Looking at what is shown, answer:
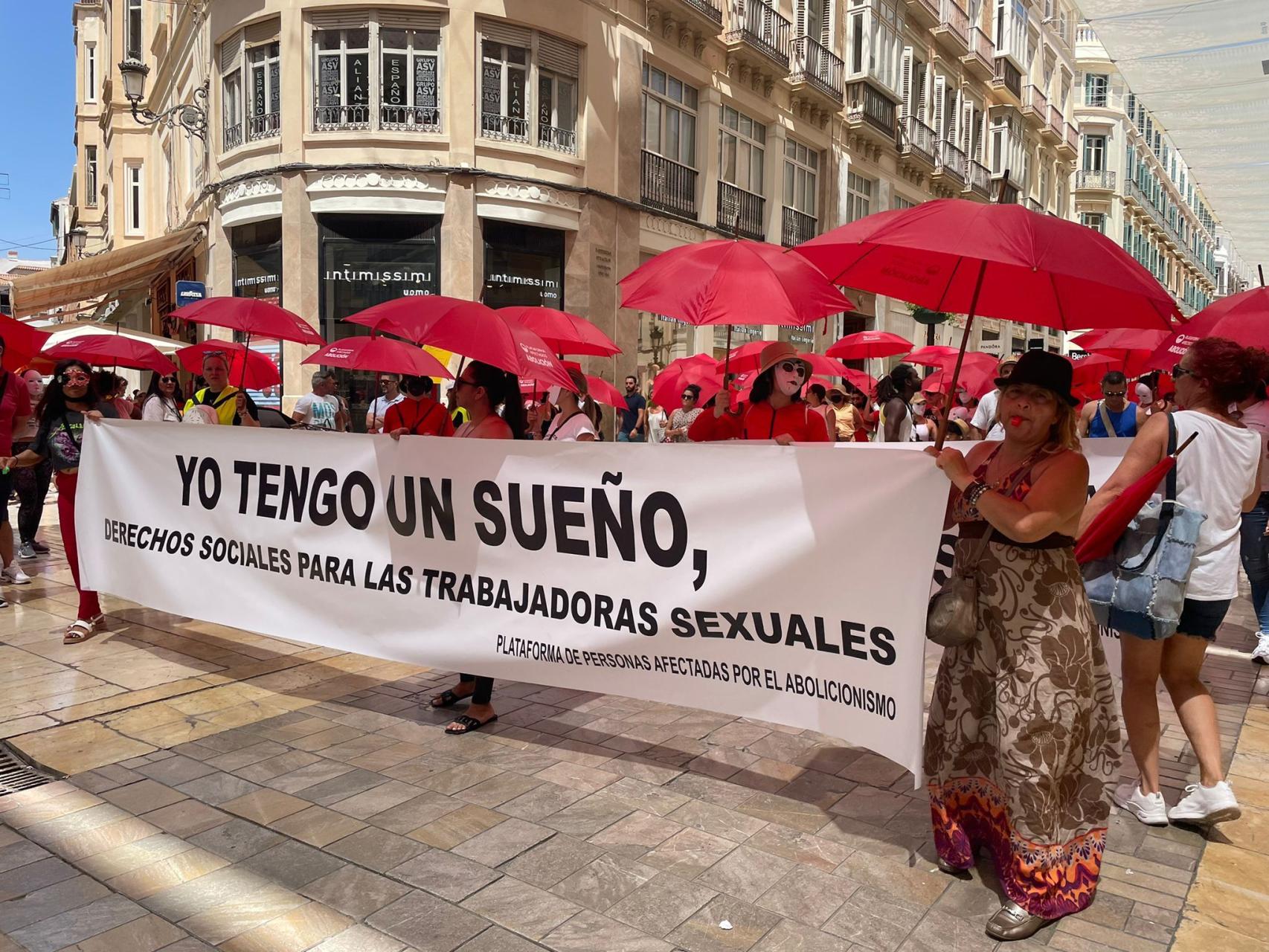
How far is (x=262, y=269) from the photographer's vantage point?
705 inches

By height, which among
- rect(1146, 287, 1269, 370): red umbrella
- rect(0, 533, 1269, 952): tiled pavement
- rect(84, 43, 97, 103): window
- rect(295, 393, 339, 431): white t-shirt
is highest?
rect(84, 43, 97, 103): window

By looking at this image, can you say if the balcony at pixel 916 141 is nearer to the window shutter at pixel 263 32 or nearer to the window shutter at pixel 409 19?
the window shutter at pixel 409 19

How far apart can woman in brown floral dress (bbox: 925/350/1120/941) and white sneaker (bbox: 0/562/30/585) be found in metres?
8.23

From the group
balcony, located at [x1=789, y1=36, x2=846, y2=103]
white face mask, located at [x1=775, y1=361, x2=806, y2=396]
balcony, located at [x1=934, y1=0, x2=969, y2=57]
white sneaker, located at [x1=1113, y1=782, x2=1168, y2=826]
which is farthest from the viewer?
balcony, located at [x1=934, y1=0, x2=969, y2=57]

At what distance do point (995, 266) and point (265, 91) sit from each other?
55.2 ft

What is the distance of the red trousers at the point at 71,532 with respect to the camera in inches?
265

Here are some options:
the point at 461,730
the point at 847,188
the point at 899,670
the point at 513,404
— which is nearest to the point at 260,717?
the point at 461,730

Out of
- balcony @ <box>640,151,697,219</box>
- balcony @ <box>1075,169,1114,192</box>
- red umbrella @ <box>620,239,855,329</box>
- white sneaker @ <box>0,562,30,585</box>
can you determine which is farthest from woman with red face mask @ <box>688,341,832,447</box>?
balcony @ <box>1075,169,1114,192</box>

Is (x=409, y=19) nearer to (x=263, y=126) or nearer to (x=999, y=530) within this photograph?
(x=263, y=126)

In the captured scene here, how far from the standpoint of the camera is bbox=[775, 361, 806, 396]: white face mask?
563 centimetres

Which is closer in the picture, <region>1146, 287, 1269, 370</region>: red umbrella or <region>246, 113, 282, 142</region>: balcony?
<region>1146, 287, 1269, 370</region>: red umbrella

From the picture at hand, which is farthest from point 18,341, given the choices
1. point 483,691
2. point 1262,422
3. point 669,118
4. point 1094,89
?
point 1094,89

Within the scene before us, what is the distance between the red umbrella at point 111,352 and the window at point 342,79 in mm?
8102

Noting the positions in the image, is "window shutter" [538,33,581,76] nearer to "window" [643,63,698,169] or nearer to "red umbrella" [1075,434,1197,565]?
"window" [643,63,698,169]
